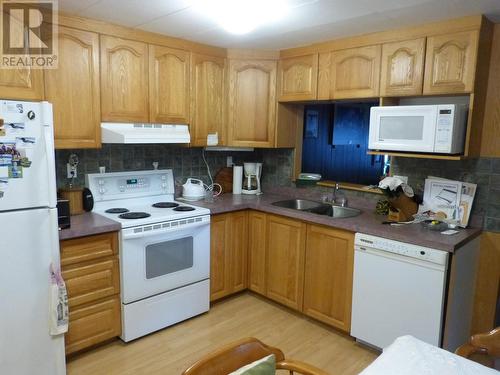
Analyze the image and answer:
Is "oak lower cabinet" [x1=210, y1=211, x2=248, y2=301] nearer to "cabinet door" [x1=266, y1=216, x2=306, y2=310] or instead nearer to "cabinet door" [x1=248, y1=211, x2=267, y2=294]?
"cabinet door" [x1=248, y1=211, x2=267, y2=294]

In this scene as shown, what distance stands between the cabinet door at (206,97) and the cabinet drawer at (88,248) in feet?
3.57

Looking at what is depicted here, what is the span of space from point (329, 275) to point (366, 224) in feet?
1.60

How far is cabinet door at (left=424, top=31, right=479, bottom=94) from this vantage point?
2299mm

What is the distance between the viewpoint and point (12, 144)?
1.87m

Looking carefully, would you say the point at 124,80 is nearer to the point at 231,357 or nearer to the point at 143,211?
the point at 143,211

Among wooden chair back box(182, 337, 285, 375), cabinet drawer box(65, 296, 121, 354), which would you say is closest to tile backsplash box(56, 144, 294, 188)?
cabinet drawer box(65, 296, 121, 354)

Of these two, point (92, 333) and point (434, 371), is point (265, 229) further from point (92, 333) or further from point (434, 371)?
point (434, 371)

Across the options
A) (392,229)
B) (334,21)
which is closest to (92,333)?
(392,229)

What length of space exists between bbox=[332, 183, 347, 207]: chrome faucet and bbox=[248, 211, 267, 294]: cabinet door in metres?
0.64

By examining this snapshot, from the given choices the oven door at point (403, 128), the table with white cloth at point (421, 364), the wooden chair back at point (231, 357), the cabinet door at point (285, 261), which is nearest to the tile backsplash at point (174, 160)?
the cabinet door at point (285, 261)

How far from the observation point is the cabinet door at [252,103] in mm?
3350

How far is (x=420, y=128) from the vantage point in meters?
2.42

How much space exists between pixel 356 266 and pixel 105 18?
7.69 ft

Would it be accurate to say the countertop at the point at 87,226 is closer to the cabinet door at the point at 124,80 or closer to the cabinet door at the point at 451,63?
the cabinet door at the point at 124,80
